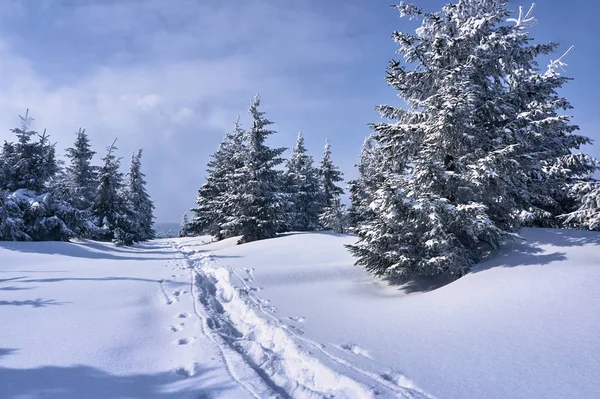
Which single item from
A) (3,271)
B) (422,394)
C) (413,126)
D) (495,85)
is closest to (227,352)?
(422,394)

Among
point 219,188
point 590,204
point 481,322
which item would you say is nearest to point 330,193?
point 219,188

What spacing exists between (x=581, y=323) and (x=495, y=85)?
316 inches

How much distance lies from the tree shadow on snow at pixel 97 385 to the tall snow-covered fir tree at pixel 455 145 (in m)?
6.00

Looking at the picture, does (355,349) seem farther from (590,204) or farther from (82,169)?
(82,169)

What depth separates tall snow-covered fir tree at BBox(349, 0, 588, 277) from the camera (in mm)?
8531

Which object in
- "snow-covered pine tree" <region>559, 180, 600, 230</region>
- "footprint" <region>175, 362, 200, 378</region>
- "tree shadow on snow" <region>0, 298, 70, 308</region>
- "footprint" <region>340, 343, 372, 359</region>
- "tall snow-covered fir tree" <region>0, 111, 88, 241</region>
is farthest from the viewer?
"tall snow-covered fir tree" <region>0, 111, 88, 241</region>

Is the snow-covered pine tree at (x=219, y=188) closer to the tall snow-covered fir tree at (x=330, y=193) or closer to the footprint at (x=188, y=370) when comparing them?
the tall snow-covered fir tree at (x=330, y=193)

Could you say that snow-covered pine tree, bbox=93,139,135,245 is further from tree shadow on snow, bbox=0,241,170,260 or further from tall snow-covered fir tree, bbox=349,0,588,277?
tall snow-covered fir tree, bbox=349,0,588,277

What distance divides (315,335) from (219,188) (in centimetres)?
2877

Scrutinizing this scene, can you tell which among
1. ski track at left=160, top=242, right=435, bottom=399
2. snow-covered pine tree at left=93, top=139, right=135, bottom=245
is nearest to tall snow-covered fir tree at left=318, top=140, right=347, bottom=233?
snow-covered pine tree at left=93, top=139, right=135, bottom=245

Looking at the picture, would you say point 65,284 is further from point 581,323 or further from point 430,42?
point 430,42

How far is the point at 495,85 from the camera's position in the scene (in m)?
10.3

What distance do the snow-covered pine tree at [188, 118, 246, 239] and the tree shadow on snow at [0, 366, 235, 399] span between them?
898 inches

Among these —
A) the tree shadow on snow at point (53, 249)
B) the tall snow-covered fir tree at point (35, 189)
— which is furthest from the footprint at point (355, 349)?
the tall snow-covered fir tree at point (35, 189)
